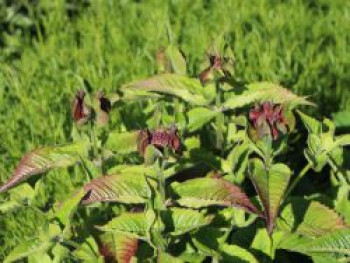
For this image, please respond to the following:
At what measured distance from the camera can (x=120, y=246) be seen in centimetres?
158

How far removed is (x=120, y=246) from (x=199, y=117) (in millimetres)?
339

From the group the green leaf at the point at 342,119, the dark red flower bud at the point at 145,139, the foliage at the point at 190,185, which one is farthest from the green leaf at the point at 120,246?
the green leaf at the point at 342,119

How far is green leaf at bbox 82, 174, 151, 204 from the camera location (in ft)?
4.75

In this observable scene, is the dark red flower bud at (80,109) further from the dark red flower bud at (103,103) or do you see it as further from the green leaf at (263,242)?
the green leaf at (263,242)

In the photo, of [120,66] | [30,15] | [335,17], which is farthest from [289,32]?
[30,15]

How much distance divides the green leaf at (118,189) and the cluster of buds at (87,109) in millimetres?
134

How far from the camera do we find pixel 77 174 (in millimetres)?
2039

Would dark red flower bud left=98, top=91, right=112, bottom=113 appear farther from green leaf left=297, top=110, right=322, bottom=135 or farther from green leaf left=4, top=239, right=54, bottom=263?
green leaf left=297, top=110, right=322, bottom=135

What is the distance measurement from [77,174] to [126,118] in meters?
0.28

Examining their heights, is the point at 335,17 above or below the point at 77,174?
above

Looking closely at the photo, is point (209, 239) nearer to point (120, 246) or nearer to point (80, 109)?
point (120, 246)

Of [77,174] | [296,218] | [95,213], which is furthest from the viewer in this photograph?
[77,174]

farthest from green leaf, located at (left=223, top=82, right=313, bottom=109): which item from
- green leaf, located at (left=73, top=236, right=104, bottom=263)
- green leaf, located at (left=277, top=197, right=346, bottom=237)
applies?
green leaf, located at (left=73, top=236, right=104, bottom=263)

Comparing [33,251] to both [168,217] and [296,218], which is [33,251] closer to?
[168,217]
